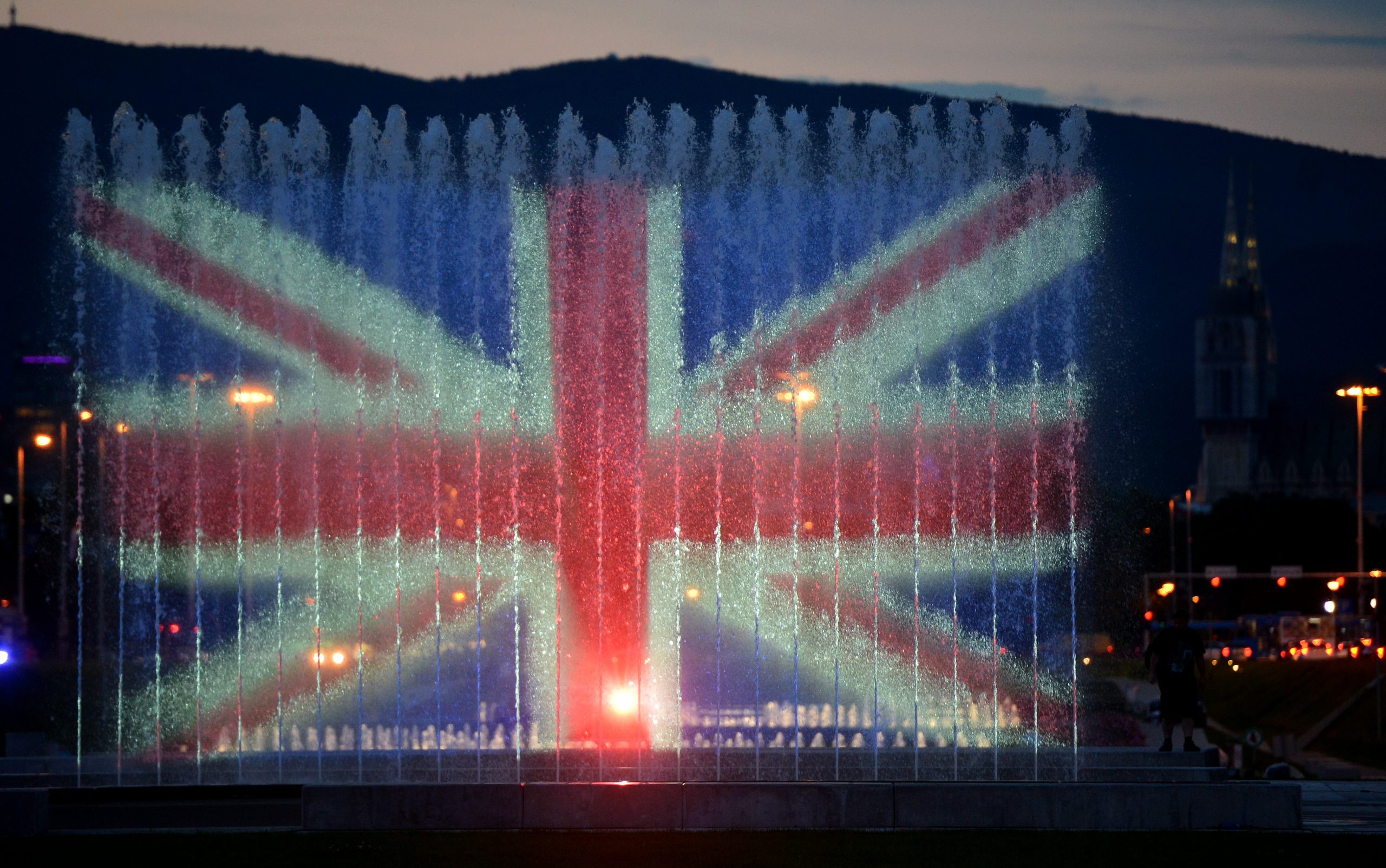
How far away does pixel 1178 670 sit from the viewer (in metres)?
19.7

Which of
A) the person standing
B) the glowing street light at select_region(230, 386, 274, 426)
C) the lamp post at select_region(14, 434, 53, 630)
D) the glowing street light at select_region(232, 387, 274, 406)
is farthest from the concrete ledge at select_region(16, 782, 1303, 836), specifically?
the lamp post at select_region(14, 434, 53, 630)

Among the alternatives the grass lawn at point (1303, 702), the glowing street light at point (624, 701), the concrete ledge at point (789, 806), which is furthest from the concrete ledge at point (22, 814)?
the grass lawn at point (1303, 702)

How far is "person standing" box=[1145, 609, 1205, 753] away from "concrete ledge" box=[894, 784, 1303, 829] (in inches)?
152

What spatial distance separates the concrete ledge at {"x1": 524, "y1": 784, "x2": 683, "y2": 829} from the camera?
1597 centimetres

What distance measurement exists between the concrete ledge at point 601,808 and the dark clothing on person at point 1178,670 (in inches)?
239

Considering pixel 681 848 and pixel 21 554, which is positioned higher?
pixel 21 554

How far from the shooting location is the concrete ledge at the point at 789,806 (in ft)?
51.8

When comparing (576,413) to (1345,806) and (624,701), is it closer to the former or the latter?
(624,701)

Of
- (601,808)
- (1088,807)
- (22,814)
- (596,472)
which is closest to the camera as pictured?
(1088,807)

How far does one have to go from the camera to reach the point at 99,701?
43.4 m

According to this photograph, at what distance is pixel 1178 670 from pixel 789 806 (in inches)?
220

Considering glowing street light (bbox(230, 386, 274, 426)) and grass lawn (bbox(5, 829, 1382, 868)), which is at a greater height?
glowing street light (bbox(230, 386, 274, 426))

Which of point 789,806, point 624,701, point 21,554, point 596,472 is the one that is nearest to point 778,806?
point 789,806

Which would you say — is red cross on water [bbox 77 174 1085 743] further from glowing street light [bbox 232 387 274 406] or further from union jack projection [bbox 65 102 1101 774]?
glowing street light [bbox 232 387 274 406]
